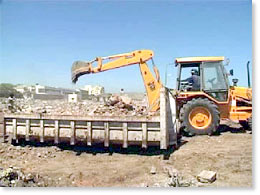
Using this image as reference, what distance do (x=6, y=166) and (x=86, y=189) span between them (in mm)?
1204

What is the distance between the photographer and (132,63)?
465cm

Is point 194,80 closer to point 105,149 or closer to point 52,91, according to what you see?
point 105,149

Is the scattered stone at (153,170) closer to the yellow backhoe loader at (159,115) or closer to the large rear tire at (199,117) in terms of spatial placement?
the yellow backhoe loader at (159,115)

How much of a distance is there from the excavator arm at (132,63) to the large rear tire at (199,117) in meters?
0.51

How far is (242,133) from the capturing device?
4.34 m

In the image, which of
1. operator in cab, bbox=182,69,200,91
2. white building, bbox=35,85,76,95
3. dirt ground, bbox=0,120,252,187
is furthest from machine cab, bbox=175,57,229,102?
white building, bbox=35,85,76,95

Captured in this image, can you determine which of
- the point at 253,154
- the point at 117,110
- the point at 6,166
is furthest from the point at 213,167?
the point at 6,166

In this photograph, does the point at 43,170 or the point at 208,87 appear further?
the point at 208,87

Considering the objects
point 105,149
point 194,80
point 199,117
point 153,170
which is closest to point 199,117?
point 199,117

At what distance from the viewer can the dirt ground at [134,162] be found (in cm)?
338

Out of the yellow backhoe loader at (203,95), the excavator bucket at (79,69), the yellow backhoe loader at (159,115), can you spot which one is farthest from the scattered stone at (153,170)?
the excavator bucket at (79,69)

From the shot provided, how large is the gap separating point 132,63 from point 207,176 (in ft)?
7.03

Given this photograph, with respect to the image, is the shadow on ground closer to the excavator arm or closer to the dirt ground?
the dirt ground

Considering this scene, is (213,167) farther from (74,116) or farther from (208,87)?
(74,116)
